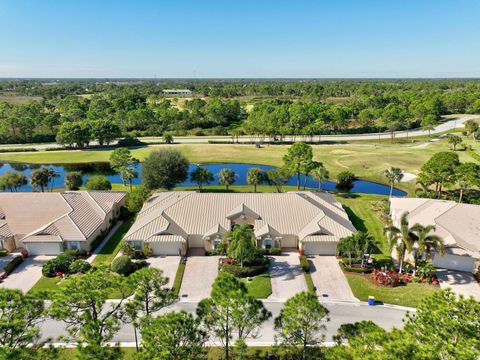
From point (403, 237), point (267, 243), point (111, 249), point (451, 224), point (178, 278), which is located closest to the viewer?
point (403, 237)

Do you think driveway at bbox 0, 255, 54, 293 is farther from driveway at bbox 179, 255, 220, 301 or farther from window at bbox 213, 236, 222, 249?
window at bbox 213, 236, 222, 249

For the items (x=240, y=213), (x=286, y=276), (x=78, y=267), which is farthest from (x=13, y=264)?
(x=286, y=276)

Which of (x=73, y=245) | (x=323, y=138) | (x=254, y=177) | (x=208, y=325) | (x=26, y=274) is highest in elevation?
(x=208, y=325)

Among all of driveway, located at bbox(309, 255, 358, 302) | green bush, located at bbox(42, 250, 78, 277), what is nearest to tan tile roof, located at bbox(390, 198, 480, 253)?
driveway, located at bbox(309, 255, 358, 302)

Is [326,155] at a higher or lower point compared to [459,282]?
higher

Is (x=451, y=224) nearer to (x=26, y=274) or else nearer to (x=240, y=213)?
(x=240, y=213)

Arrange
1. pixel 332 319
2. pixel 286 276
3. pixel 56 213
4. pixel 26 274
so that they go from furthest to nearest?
pixel 56 213, pixel 26 274, pixel 286 276, pixel 332 319
